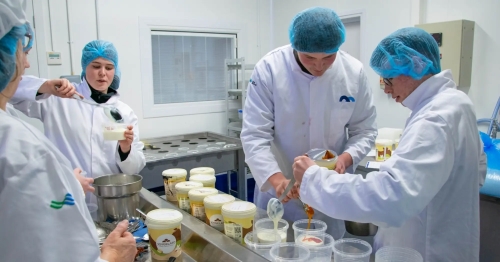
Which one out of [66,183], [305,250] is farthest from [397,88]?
[66,183]

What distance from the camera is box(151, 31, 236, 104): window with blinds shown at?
12.6 ft

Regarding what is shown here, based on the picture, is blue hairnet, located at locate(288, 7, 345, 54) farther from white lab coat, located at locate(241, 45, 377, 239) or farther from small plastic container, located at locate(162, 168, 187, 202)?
small plastic container, located at locate(162, 168, 187, 202)

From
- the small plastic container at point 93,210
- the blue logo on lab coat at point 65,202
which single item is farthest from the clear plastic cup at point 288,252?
the small plastic container at point 93,210

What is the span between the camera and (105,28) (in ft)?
11.0

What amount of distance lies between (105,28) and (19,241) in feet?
9.94

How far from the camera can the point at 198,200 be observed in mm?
1413

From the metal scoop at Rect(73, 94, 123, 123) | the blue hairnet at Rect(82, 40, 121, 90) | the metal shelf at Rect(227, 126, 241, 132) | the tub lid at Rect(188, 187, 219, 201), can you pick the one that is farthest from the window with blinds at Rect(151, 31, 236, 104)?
the tub lid at Rect(188, 187, 219, 201)

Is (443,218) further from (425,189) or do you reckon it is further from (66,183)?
(66,183)

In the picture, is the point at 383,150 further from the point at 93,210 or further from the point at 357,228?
the point at 93,210

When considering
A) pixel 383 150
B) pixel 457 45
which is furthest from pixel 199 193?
pixel 457 45

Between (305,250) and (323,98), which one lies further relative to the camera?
(323,98)

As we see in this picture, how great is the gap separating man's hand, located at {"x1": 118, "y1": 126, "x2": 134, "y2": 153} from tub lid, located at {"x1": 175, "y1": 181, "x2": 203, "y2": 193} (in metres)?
0.39

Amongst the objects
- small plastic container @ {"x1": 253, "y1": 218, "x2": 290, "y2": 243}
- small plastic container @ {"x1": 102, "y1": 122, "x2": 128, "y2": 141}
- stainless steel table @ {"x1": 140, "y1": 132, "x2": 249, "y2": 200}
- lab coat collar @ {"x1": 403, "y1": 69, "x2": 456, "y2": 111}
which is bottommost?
stainless steel table @ {"x1": 140, "y1": 132, "x2": 249, "y2": 200}

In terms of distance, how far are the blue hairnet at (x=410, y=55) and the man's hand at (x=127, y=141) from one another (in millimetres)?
1142
